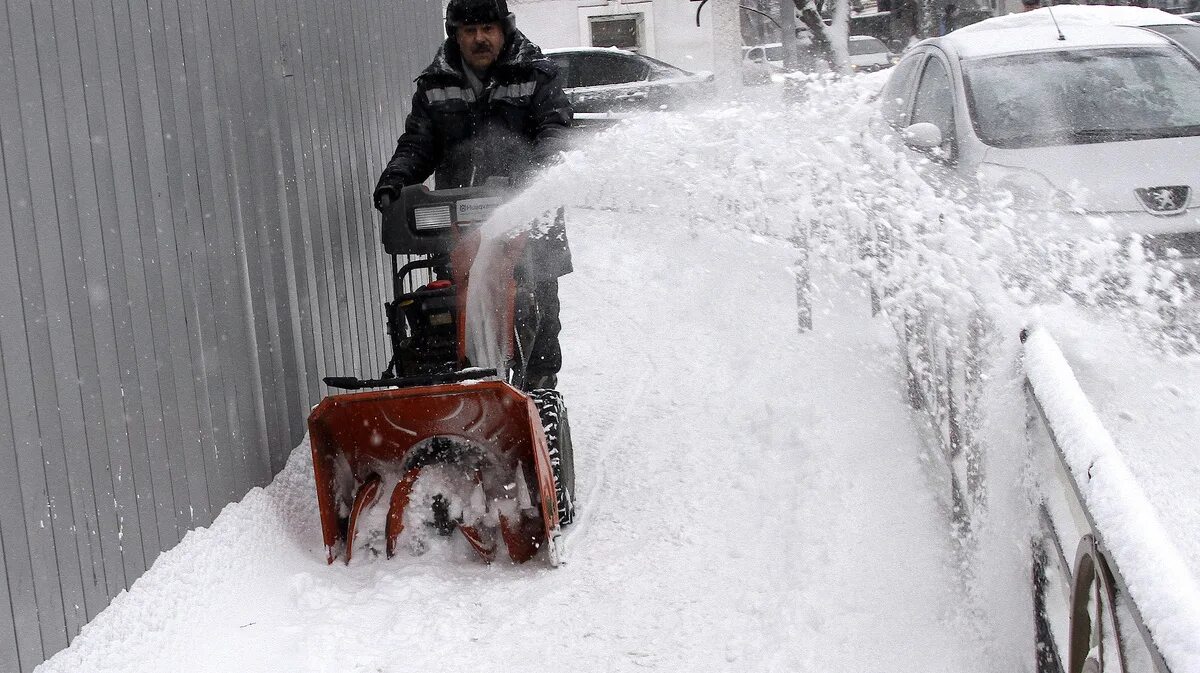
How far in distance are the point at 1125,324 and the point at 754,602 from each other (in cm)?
190

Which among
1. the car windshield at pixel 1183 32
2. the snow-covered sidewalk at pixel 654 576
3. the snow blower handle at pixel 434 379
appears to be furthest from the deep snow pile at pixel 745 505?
the car windshield at pixel 1183 32

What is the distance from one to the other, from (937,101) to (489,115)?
3524 millimetres

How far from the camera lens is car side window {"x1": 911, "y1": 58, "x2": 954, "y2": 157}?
7.10 metres

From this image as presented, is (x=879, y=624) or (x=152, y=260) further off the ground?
(x=152, y=260)

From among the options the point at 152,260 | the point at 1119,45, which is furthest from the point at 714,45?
the point at 152,260

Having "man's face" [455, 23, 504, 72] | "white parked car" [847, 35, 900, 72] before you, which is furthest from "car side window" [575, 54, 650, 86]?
"man's face" [455, 23, 504, 72]

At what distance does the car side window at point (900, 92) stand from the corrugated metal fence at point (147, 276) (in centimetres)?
384

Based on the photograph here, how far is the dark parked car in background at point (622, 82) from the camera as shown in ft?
53.0

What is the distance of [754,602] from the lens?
3.76 metres

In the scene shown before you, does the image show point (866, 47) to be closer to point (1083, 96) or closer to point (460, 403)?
point (1083, 96)

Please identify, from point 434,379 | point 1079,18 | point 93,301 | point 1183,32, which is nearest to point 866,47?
point 1183,32

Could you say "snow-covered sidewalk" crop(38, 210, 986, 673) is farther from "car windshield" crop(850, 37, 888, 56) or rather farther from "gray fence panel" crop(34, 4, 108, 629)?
"car windshield" crop(850, 37, 888, 56)

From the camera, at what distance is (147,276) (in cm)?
366

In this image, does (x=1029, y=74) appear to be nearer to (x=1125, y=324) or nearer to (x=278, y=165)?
(x=1125, y=324)
